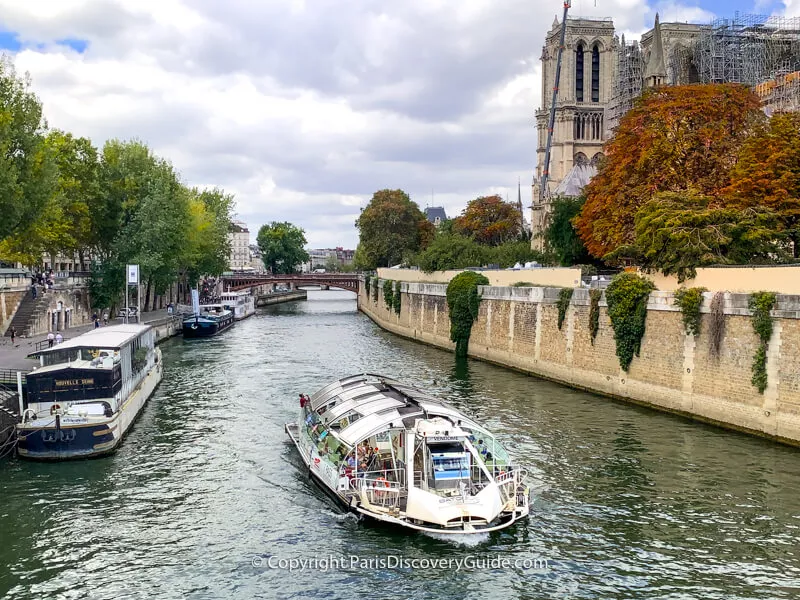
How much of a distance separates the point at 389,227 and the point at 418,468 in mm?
74735

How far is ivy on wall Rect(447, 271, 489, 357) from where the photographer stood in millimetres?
48406

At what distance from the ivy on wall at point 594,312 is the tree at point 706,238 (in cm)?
253

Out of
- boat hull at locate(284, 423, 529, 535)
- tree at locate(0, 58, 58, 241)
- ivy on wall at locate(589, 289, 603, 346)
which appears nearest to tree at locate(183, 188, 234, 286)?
tree at locate(0, 58, 58, 241)

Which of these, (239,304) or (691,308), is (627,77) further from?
(691,308)

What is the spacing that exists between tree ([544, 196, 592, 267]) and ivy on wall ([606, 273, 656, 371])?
2125cm

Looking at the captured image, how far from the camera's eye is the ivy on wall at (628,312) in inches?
1233

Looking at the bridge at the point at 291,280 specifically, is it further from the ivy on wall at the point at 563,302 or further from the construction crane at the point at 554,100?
the ivy on wall at the point at 563,302

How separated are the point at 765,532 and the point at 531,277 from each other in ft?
90.5

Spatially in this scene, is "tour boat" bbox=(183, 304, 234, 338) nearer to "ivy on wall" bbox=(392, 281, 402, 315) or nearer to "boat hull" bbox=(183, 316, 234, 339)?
"boat hull" bbox=(183, 316, 234, 339)

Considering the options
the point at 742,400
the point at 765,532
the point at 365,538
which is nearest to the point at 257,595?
the point at 365,538

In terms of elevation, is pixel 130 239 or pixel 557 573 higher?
pixel 130 239

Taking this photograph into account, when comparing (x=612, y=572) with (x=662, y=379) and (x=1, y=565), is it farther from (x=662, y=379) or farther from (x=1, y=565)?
(x=662, y=379)

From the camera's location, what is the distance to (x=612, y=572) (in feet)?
50.8

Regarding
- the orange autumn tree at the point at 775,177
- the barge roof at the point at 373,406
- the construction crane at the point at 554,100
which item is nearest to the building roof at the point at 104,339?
the barge roof at the point at 373,406
